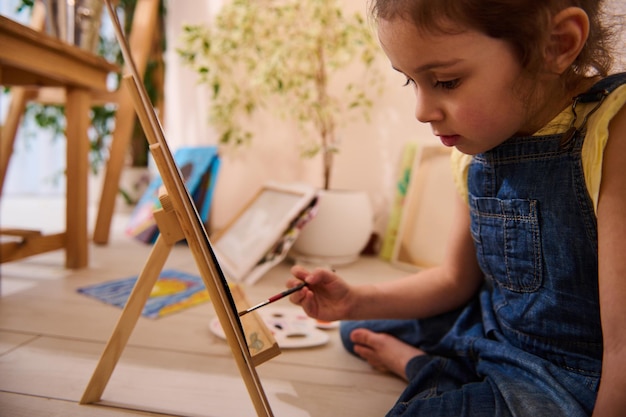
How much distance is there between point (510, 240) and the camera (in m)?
0.64

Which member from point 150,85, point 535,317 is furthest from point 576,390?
point 150,85

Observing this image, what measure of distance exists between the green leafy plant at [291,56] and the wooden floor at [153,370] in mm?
663

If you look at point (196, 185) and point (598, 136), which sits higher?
point (598, 136)

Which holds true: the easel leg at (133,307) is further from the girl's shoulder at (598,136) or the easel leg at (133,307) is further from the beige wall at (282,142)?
the beige wall at (282,142)

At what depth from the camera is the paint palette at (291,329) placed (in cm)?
91

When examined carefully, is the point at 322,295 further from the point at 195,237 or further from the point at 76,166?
the point at 76,166

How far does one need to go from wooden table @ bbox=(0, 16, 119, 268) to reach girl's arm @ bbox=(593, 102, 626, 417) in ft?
3.79

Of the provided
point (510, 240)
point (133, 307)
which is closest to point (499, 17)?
point (510, 240)

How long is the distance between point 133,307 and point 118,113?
4.17ft

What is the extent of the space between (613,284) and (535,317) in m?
0.15

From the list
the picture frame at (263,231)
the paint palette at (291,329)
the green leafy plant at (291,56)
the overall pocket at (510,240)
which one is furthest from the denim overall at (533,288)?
the green leafy plant at (291,56)

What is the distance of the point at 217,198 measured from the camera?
2004 millimetres

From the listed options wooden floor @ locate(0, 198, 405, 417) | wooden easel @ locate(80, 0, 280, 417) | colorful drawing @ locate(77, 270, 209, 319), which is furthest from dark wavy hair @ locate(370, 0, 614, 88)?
colorful drawing @ locate(77, 270, 209, 319)

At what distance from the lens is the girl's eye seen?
54 cm
